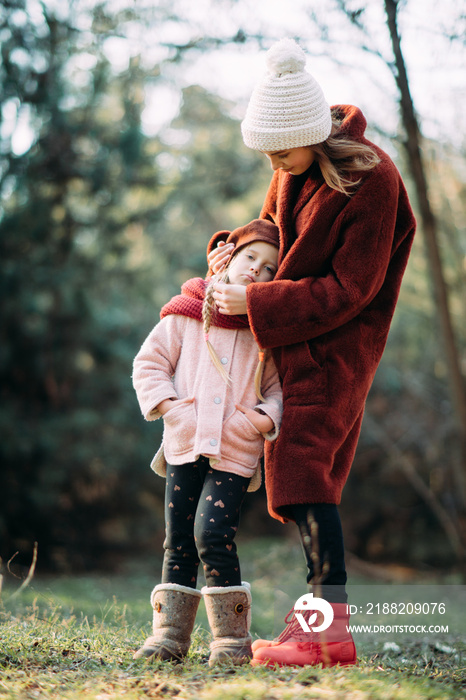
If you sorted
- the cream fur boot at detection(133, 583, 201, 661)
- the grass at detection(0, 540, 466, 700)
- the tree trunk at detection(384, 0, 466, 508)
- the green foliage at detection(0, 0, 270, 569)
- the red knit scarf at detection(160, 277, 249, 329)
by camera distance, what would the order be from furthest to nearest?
the green foliage at detection(0, 0, 270, 569)
the tree trunk at detection(384, 0, 466, 508)
the red knit scarf at detection(160, 277, 249, 329)
the cream fur boot at detection(133, 583, 201, 661)
the grass at detection(0, 540, 466, 700)

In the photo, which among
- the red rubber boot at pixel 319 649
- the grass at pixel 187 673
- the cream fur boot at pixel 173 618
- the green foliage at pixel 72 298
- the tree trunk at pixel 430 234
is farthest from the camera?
the green foliage at pixel 72 298

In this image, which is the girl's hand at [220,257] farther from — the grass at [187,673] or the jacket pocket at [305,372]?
the grass at [187,673]

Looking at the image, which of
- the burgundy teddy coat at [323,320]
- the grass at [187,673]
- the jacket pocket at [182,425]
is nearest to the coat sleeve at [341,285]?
the burgundy teddy coat at [323,320]

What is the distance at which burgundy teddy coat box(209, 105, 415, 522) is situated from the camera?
7.16ft

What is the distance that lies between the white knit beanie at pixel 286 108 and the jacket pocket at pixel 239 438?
0.90 m

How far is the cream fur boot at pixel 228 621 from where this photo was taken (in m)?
2.17

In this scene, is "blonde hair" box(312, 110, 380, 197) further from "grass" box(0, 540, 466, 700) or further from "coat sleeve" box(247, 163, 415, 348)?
"grass" box(0, 540, 466, 700)

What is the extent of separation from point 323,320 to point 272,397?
0.34 m

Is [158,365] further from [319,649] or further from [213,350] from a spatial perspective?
[319,649]

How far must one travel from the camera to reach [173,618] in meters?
2.23

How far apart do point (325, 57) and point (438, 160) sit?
2.40 meters

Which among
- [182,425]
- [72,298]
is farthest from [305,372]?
[72,298]

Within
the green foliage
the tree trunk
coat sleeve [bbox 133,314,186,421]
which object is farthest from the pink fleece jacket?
the green foliage

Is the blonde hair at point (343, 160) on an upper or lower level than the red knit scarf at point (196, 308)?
upper
